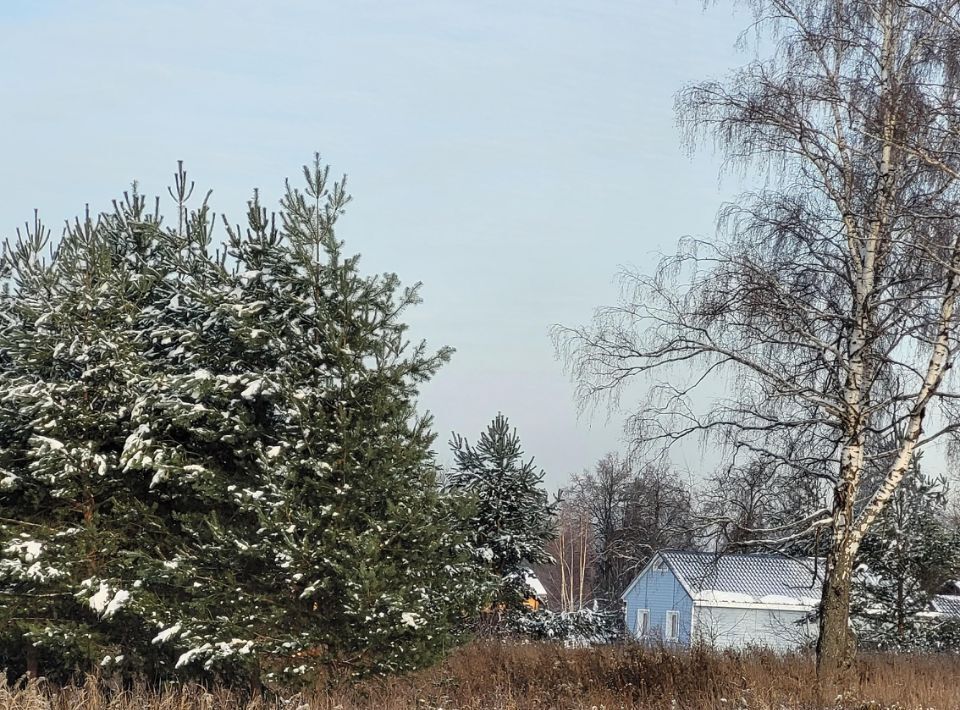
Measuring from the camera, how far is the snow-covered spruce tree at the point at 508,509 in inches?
965

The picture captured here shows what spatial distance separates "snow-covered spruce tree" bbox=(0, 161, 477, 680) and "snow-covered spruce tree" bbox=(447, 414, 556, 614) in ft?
35.3

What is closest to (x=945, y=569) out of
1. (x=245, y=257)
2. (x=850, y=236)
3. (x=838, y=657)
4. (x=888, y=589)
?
(x=888, y=589)

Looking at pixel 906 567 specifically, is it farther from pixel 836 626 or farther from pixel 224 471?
pixel 224 471

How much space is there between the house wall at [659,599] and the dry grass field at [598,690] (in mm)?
27377

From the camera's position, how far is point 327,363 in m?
12.8

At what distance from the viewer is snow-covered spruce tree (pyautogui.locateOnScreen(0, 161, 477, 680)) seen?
470 inches

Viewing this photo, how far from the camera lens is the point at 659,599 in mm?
43562

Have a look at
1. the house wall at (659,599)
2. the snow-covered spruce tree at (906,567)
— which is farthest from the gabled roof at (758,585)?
the snow-covered spruce tree at (906,567)

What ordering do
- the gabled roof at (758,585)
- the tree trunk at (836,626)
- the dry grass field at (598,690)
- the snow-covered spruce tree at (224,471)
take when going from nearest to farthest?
1. the dry grass field at (598,690)
2. the tree trunk at (836,626)
3. the snow-covered spruce tree at (224,471)
4. the gabled roof at (758,585)

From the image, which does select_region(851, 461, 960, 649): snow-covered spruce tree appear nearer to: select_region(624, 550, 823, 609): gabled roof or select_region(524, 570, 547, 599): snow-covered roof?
select_region(524, 570, 547, 599): snow-covered roof

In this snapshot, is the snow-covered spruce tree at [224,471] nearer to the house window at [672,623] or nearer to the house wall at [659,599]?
the house wall at [659,599]

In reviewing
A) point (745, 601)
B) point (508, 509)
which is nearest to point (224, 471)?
point (508, 509)

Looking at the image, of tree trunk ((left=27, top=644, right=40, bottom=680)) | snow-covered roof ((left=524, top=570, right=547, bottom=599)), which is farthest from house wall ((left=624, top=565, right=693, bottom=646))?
tree trunk ((left=27, top=644, right=40, bottom=680))

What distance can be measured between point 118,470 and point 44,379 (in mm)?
1942
